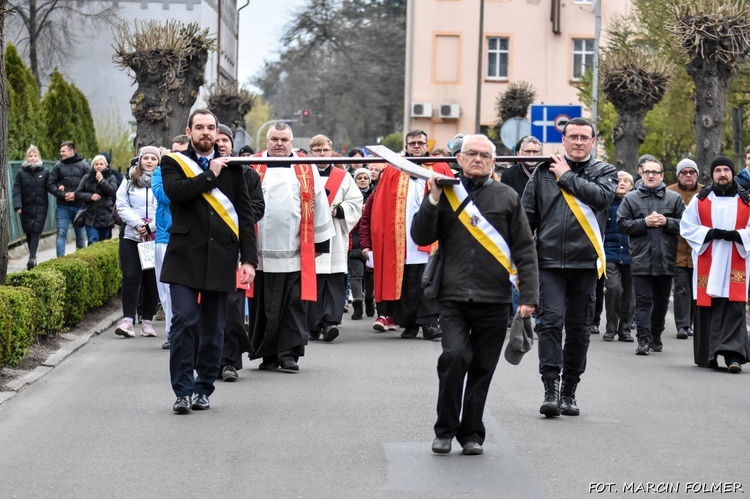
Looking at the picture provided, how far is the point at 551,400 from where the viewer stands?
955cm

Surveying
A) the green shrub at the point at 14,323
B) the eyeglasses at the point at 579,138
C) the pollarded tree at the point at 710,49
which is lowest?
the green shrub at the point at 14,323

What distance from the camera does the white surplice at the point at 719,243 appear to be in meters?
12.8

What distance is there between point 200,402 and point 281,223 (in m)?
2.70

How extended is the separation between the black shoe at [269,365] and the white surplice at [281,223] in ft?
2.51

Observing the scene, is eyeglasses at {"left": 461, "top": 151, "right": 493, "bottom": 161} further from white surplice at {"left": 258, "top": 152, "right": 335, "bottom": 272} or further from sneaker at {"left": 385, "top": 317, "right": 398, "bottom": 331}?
sneaker at {"left": 385, "top": 317, "right": 398, "bottom": 331}

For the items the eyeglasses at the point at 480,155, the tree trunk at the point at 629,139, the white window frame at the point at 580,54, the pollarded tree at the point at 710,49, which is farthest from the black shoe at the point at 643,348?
the white window frame at the point at 580,54

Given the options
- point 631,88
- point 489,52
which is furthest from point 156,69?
point 489,52

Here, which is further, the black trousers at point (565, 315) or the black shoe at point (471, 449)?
the black trousers at point (565, 315)

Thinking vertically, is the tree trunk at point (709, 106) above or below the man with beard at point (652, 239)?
above

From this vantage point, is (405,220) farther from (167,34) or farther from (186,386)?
(167,34)

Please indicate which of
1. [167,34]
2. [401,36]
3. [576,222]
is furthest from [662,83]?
[401,36]

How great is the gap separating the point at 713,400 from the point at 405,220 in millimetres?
5391

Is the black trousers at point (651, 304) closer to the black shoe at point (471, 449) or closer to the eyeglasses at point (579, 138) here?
the eyeglasses at point (579, 138)

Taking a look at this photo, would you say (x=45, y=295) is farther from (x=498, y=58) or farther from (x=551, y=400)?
(x=498, y=58)
